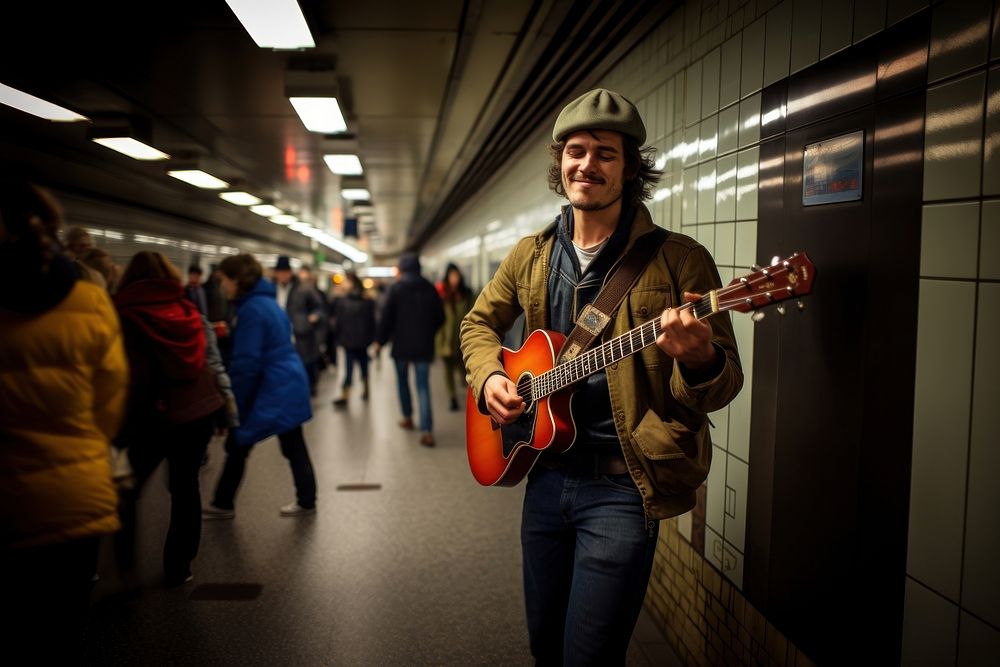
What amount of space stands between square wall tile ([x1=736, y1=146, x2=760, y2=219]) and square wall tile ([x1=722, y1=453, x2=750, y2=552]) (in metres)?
0.71

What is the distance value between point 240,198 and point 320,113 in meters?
5.92


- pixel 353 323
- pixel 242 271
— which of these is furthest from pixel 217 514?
pixel 353 323

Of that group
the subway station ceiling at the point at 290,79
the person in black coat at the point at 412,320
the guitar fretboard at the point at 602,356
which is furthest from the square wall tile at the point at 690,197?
the person in black coat at the point at 412,320

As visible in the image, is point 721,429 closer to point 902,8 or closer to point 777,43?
point 777,43

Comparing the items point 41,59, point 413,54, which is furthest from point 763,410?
point 41,59

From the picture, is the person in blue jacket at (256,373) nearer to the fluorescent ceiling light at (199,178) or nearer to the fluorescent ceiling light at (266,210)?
the fluorescent ceiling light at (199,178)

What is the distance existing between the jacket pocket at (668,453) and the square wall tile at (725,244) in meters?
0.97

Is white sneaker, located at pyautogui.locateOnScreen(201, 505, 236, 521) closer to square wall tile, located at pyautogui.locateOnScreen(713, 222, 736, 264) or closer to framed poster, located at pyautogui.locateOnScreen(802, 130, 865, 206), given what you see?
square wall tile, located at pyautogui.locateOnScreen(713, 222, 736, 264)

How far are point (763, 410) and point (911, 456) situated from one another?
2.07ft

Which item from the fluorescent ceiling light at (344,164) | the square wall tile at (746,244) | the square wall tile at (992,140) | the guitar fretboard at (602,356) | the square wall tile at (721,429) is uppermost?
the fluorescent ceiling light at (344,164)

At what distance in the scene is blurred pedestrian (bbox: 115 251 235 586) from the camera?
9.89 ft

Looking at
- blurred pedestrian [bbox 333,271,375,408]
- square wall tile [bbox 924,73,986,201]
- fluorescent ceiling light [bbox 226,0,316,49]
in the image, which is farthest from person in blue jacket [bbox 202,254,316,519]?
blurred pedestrian [bbox 333,271,375,408]

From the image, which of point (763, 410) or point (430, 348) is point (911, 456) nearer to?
point (763, 410)

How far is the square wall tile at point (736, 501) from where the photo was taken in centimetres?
226
